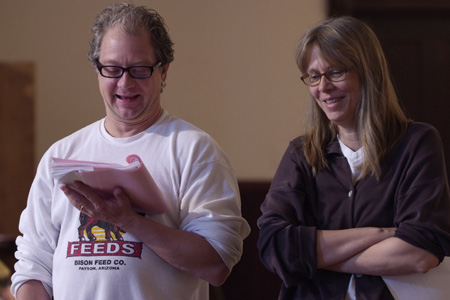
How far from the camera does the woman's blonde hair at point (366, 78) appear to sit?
1.88m

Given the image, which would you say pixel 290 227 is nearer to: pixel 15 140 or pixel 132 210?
pixel 132 210

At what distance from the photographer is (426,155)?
72.3 inches

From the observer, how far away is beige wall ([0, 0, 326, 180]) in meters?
4.66

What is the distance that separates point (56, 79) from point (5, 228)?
104cm

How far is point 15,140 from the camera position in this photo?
15.3ft

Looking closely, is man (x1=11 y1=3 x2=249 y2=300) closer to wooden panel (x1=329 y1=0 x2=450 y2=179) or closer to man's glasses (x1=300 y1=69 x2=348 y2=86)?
man's glasses (x1=300 y1=69 x2=348 y2=86)

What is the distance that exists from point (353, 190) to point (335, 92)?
10.7 inches

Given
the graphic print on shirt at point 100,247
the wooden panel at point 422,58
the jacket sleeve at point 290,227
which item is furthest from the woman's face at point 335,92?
the wooden panel at point 422,58

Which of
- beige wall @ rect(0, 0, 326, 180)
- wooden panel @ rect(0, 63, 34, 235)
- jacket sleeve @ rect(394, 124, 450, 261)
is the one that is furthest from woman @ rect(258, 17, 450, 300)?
wooden panel @ rect(0, 63, 34, 235)

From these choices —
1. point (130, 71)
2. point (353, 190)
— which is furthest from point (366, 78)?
point (130, 71)

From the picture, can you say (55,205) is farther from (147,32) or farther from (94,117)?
(94,117)

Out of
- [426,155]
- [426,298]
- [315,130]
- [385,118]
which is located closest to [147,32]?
[315,130]

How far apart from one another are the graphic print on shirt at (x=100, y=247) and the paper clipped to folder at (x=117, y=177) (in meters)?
0.11

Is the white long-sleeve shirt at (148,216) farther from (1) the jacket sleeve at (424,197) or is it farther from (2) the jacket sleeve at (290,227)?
(1) the jacket sleeve at (424,197)
